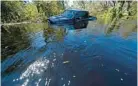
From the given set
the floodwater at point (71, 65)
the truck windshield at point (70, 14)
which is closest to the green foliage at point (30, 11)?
the truck windshield at point (70, 14)

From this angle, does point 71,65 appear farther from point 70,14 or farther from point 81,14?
point 81,14

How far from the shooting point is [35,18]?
37312 millimetres

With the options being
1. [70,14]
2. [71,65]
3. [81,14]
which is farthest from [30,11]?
[71,65]

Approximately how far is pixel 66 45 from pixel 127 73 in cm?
454

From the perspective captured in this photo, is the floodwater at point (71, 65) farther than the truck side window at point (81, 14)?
No

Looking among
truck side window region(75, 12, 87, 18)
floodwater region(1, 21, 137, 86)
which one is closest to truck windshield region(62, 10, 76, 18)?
truck side window region(75, 12, 87, 18)

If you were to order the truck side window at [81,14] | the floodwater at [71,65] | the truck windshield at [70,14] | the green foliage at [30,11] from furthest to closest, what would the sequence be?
the green foliage at [30,11], the truck side window at [81,14], the truck windshield at [70,14], the floodwater at [71,65]

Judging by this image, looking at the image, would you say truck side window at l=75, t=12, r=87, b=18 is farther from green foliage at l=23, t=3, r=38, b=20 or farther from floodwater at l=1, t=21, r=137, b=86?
floodwater at l=1, t=21, r=137, b=86

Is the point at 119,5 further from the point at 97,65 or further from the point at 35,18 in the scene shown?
the point at 97,65

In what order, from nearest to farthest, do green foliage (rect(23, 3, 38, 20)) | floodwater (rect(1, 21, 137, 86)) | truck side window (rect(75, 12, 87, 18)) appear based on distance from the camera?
floodwater (rect(1, 21, 137, 86)) → truck side window (rect(75, 12, 87, 18)) → green foliage (rect(23, 3, 38, 20))

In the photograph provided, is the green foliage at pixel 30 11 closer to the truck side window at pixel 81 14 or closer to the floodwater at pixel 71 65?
the truck side window at pixel 81 14

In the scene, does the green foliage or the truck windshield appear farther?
the green foliage

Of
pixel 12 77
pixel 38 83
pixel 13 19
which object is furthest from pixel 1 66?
pixel 13 19

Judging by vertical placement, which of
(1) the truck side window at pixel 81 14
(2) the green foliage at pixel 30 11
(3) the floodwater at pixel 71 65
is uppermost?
(2) the green foliage at pixel 30 11
